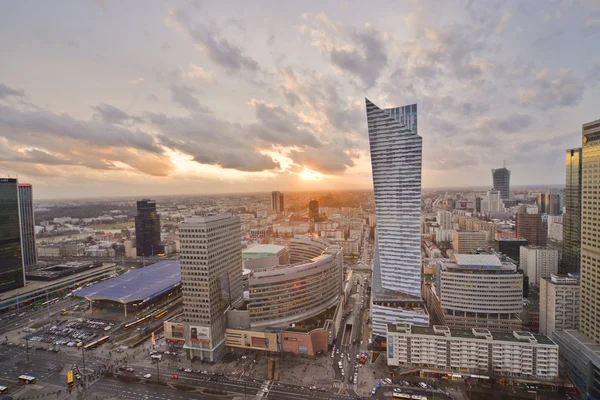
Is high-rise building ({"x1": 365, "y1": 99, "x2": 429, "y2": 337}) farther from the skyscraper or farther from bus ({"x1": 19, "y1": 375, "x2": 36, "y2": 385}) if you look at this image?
bus ({"x1": 19, "y1": 375, "x2": 36, "y2": 385})

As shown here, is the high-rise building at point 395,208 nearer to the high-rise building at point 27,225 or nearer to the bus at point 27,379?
the bus at point 27,379

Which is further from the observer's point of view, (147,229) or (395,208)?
(147,229)

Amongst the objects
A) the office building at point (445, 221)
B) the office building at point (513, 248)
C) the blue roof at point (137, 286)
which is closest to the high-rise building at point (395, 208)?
the blue roof at point (137, 286)

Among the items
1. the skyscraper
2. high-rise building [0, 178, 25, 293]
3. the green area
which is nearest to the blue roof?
high-rise building [0, 178, 25, 293]

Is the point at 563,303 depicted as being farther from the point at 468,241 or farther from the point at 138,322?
the point at 138,322

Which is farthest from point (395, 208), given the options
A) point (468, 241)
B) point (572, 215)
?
point (468, 241)

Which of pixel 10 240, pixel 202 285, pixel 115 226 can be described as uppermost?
pixel 10 240

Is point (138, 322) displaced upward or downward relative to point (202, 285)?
downward
